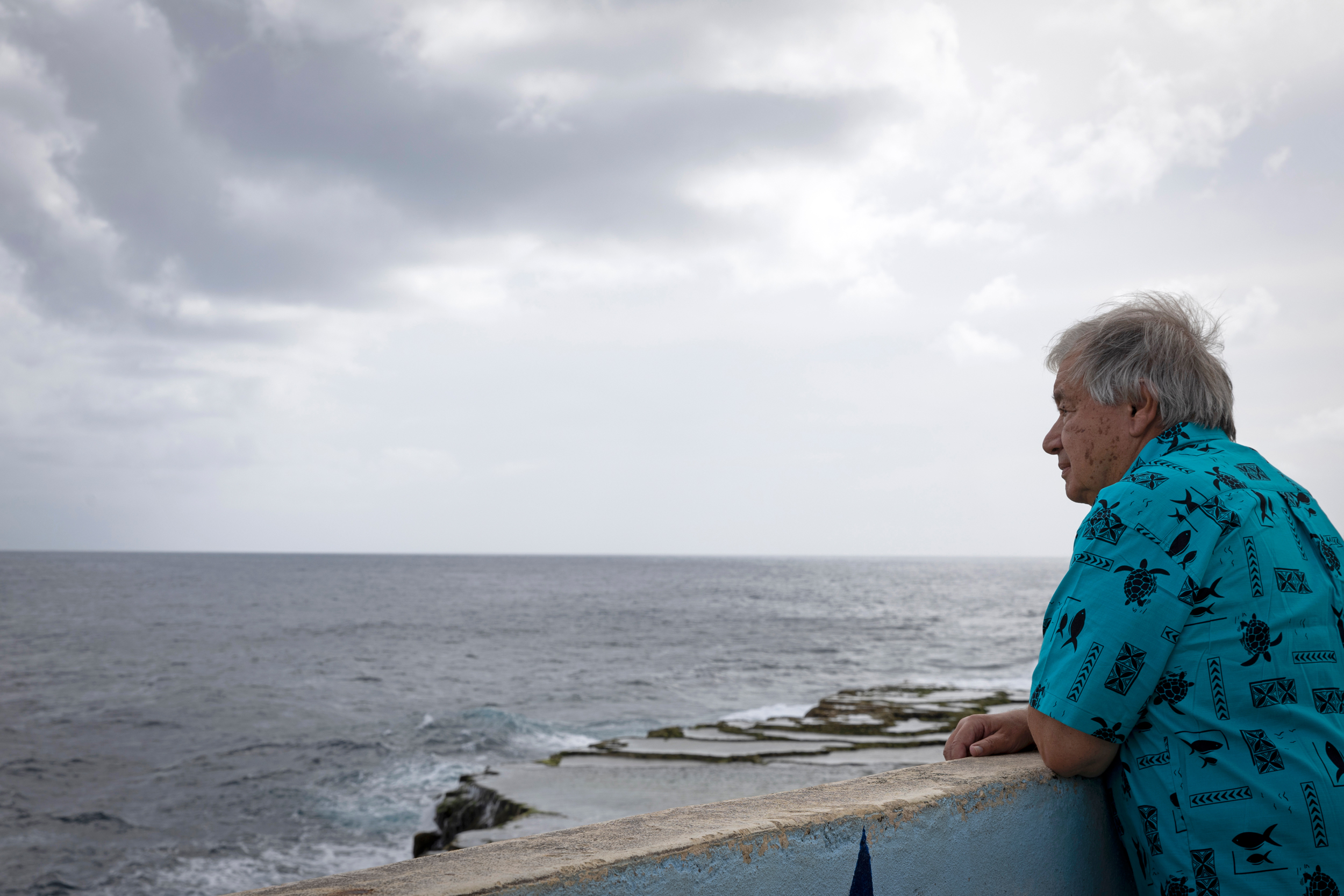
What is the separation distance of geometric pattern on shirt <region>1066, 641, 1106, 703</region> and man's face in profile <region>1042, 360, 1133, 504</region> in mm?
450

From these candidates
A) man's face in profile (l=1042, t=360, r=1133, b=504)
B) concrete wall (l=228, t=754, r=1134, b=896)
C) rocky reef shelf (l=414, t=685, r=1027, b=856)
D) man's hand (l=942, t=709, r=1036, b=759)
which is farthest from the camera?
rocky reef shelf (l=414, t=685, r=1027, b=856)

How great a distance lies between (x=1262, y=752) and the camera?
57.2 inches

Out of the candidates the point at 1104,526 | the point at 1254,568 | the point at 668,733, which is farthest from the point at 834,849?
the point at 668,733

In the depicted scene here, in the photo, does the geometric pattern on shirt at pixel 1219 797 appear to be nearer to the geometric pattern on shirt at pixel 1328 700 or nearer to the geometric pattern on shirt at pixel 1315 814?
the geometric pattern on shirt at pixel 1315 814

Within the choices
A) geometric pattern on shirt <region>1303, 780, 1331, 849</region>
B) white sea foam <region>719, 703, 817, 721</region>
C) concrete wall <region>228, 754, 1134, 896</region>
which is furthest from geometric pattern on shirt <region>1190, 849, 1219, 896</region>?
white sea foam <region>719, 703, 817, 721</region>

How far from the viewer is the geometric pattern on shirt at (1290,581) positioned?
59.6 inches

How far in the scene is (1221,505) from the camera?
1.54 metres

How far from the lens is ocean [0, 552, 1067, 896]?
33.9 feet

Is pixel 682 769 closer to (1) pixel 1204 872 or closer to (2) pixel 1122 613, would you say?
(1) pixel 1204 872

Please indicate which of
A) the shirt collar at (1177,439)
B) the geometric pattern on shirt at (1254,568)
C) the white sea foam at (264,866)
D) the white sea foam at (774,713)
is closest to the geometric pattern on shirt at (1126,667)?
the geometric pattern on shirt at (1254,568)

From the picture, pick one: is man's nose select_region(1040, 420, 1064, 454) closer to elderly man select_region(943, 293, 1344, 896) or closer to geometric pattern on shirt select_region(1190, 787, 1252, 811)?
Answer: elderly man select_region(943, 293, 1344, 896)

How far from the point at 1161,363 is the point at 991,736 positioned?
2.93ft

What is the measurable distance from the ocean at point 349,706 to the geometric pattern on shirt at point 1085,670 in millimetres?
7123

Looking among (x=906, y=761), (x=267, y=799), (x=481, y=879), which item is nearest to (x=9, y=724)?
(x=267, y=799)
